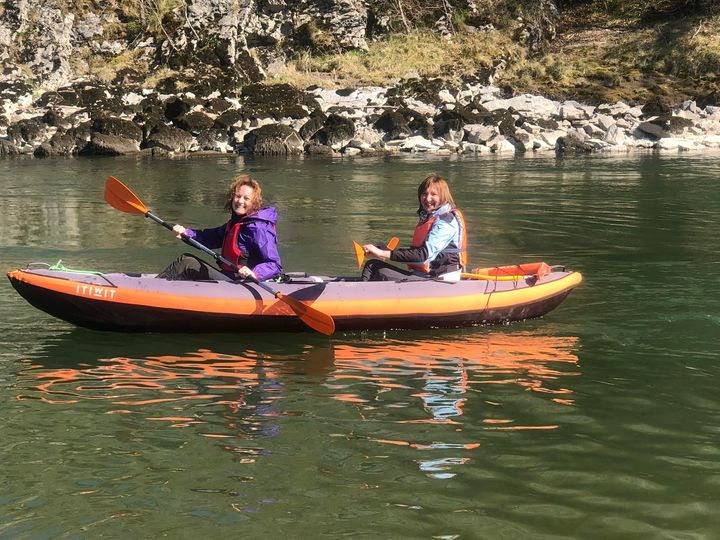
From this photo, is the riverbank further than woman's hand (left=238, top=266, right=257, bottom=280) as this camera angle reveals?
Yes

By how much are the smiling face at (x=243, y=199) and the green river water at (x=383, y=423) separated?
89 centimetres

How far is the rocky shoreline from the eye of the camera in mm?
22203

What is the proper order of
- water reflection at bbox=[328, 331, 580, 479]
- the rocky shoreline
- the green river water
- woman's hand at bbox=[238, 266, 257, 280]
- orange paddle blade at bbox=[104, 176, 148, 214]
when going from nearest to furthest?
the green river water → water reflection at bbox=[328, 331, 580, 479] → woman's hand at bbox=[238, 266, 257, 280] → orange paddle blade at bbox=[104, 176, 148, 214] → the rocky shoreline

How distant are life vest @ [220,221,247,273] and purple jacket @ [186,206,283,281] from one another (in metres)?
0.02

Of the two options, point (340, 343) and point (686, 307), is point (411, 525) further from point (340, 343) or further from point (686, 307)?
point (686, 307)

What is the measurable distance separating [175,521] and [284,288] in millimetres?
2835

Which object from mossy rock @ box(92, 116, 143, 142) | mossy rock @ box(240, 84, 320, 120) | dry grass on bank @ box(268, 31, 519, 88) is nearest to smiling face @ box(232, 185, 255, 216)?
mossy rock @ box(92, 116, 143, 142)

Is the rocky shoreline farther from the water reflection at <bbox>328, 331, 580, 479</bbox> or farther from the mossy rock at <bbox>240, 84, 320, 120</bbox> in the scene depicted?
the water reflection at <bbox>328, 331, 580, 479</bbox>

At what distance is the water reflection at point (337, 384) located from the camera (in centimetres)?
437


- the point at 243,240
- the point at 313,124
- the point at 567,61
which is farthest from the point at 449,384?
the point at 567,61

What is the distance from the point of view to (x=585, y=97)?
83.6 feet

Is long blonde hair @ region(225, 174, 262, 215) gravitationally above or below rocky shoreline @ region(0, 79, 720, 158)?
below

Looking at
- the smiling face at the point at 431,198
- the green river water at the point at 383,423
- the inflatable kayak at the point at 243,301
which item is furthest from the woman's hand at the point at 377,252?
the green river water at the point at 383,423

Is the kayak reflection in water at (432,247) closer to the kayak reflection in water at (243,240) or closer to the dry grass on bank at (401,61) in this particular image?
the kayak reflection in water at (243,240)
